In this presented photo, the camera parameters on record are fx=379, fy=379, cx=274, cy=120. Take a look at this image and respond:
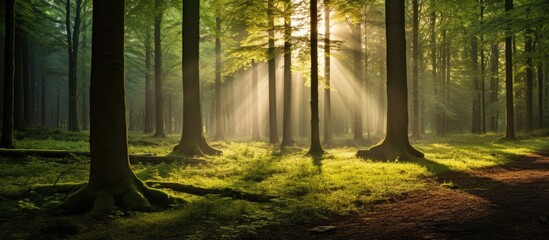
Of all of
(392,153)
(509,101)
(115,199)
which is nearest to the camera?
(115,199)

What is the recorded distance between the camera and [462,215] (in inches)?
223

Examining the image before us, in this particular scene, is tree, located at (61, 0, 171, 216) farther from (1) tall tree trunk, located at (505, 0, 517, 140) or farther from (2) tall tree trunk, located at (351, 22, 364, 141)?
(1) tall tree trunk, located at (505, 0, 517, 140)

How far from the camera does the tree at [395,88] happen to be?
13617 mm

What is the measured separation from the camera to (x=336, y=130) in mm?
49844

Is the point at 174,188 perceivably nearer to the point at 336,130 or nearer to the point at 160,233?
the point at 160,233

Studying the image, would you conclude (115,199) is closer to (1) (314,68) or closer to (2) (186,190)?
(2) (186,190)

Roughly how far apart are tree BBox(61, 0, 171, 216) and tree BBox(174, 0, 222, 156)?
7.62 meters

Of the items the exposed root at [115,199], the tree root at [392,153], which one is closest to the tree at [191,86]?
the tree root at [392,153]

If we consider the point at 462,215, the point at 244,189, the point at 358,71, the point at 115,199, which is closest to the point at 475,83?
the point at 358,71

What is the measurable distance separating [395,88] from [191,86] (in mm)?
7811

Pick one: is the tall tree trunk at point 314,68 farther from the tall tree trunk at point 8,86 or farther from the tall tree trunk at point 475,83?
the tall tree trunk at point 475,83

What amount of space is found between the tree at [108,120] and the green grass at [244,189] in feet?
2.43

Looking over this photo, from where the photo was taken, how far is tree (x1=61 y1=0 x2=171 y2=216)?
22.4ft

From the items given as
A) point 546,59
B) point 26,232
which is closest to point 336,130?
point 546,59
